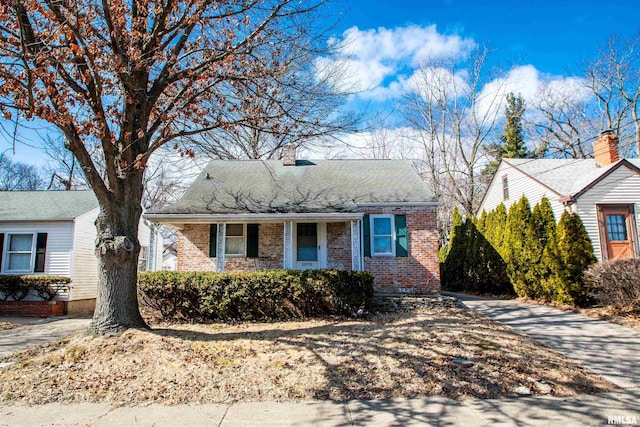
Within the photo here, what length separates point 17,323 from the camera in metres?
11.0

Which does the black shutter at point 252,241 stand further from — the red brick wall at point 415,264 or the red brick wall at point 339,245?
the red brick wall at point 415,264

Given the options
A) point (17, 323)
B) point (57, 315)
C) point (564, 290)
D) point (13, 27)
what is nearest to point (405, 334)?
point (564, 290)

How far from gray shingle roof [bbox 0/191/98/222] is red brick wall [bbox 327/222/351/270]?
9127mm

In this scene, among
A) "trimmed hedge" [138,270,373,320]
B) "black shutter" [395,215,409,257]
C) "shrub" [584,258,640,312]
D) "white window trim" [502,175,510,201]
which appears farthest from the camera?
"white window trim" [502,175,510,201]

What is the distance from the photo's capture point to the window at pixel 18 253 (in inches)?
524

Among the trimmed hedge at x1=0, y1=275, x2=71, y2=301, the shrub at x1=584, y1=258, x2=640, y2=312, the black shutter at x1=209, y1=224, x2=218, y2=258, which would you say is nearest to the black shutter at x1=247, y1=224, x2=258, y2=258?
the black shutter at x1=209, y1=224, x2=218, y2=258

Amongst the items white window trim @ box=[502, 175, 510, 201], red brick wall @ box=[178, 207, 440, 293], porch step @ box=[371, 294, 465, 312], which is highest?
white window trim @ box=[502, 175, 510, 201]

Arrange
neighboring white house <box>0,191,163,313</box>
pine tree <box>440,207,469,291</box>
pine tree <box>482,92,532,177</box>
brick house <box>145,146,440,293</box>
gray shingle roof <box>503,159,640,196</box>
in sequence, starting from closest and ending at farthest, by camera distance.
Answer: brick house <box>145,146,440,293</box> < neighboring white house <box>0,191,163,313</box> < gray shingle roof <box>503,159,640,196</box> < pine tree <box>440,207,469,291</box> < pine tree <box>482,92,532,177</box>

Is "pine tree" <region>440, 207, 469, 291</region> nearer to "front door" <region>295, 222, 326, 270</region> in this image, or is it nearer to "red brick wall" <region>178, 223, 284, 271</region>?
"front door" <region>295, 222, 326, 270</region>

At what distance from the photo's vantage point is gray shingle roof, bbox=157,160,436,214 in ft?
40.3

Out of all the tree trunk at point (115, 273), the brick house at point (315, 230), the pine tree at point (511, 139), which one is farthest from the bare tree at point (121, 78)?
the pine tree at point (511, 139)

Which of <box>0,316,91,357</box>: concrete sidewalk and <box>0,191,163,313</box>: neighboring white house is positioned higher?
<box>0,191,163,313</box>: neighboring white house

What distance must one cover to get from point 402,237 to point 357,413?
8520 mm

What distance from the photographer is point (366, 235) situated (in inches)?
490
